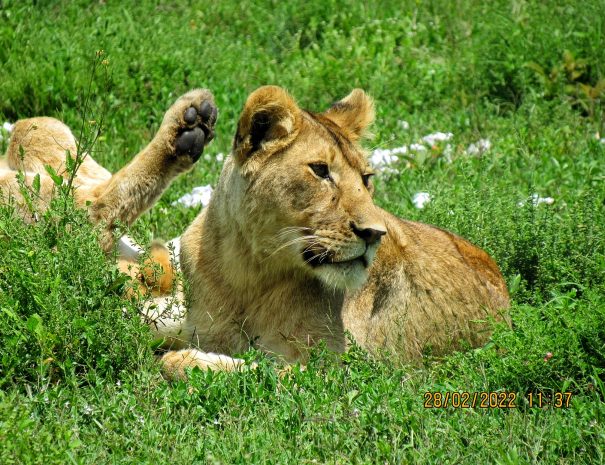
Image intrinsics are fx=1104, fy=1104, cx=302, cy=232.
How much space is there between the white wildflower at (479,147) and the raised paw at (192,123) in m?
2.85

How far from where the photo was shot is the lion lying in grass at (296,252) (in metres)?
4.80

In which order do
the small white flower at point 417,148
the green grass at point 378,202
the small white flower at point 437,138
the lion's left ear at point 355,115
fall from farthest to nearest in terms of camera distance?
the small white flower at point 437,138 → the small white flower at point 417,148 → the lion's left ear at point 355,115 → the green grass at point 378,202

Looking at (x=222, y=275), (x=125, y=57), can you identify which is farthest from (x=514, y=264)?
(x=125, y=57)

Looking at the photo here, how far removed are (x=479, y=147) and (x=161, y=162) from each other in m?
3.00

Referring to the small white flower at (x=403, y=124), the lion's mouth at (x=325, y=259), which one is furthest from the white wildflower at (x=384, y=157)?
the lion's mouth at (x=325, y=259)

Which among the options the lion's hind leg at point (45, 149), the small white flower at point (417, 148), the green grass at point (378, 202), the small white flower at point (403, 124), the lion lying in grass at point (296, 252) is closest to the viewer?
the green grass at point (378, 202)

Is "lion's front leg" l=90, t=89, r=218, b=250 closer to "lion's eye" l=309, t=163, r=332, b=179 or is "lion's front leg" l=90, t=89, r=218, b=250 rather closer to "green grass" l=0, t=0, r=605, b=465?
"green grass" l=0, t=0, r=605, b=465

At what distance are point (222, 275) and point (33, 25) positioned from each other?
4.05 meters

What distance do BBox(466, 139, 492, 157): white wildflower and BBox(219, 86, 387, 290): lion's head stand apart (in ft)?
9.39

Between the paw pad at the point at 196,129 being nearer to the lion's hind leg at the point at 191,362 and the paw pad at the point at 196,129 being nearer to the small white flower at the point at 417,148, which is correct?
the lion's hind leg at the point at 191,362

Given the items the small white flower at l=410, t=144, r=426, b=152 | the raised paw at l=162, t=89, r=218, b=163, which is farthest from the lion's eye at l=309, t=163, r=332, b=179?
the small white flower at l=410, t=144, r=426, b=152

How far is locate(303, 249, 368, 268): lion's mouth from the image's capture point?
473 cm

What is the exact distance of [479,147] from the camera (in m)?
7.75
